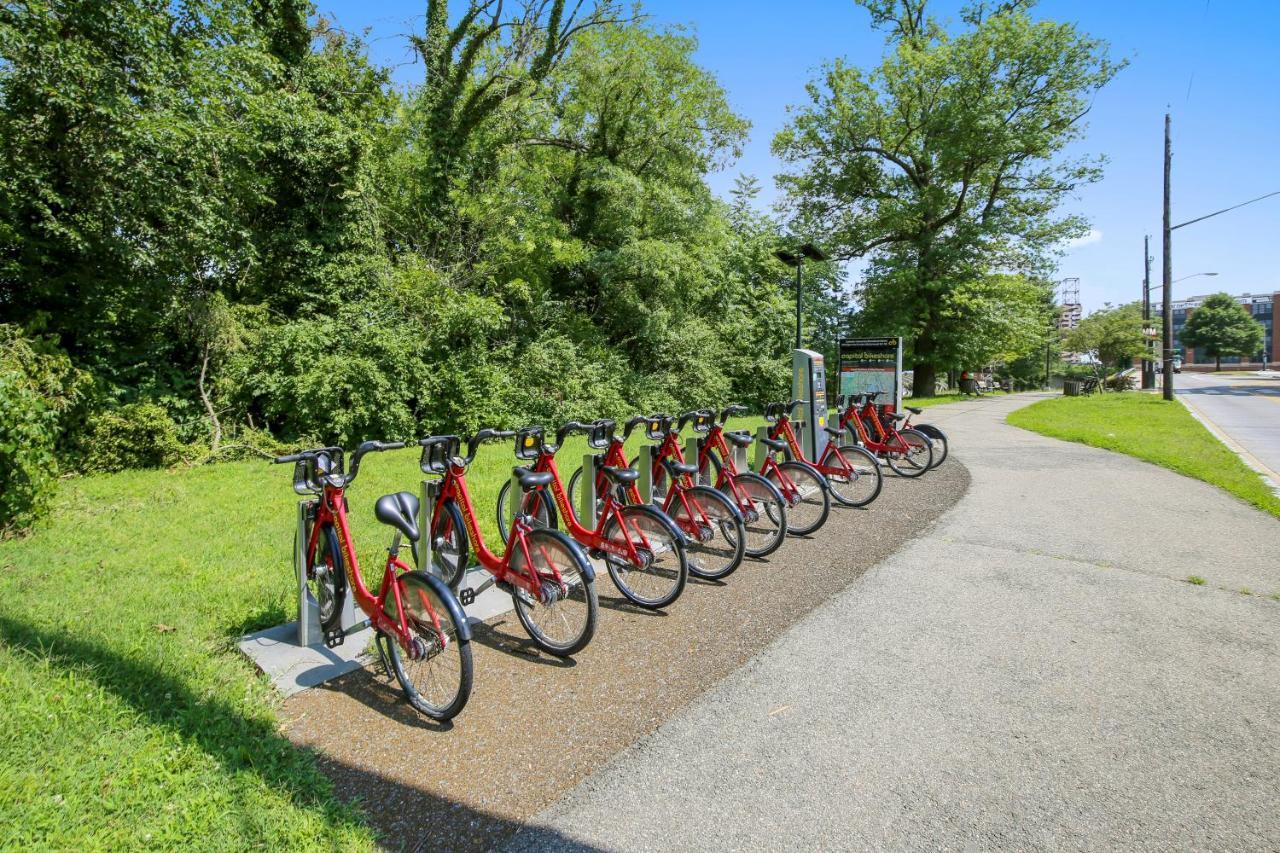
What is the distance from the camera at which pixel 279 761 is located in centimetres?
245

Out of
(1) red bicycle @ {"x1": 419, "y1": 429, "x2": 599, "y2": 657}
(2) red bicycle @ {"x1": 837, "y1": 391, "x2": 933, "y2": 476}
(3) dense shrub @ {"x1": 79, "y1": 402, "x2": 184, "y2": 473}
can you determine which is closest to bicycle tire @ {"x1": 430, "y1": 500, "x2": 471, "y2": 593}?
(1) red bicycle @ {"x1": 419, "y1": 429, "x2": 599, "y2": 657}

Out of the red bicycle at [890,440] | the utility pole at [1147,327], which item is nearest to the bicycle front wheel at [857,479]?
the red bicycle at [890,440]

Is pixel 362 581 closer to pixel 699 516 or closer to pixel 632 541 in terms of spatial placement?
pixel 632 541

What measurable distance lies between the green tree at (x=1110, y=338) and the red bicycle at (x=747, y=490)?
136ft

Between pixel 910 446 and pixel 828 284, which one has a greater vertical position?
pixel 828 284

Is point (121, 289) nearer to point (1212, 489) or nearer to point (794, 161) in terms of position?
point (1212, 489)

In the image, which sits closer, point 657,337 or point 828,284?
point 657,337

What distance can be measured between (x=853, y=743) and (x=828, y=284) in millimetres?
21538

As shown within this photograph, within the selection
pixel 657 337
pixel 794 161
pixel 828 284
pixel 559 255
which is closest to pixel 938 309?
pixel 828 284

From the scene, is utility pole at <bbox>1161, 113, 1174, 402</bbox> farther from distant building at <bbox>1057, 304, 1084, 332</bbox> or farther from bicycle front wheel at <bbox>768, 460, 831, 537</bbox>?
distant building at <bbox>1057, 304, 1084, 332</bbox>

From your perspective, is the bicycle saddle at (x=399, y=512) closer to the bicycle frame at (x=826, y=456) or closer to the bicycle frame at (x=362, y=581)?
the bicycle frame at (x=362, y=581)

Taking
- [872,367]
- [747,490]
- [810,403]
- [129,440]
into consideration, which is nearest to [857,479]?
[810,403]

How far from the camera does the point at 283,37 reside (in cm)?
1210

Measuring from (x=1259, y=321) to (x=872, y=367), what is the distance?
133 meters
